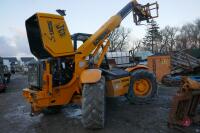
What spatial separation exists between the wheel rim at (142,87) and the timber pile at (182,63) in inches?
285

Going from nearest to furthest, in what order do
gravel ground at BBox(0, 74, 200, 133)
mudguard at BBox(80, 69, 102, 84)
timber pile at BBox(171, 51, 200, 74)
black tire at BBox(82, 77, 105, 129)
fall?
black tire at BBox(82, 77, 105, 129) → gravel ground at BBox(0, 74, 200, 133) → mudguard at BBox(80, 69, 102, 84) → timber pile at BBox(171, 51, 200, 74)

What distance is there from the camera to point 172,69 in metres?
15.6

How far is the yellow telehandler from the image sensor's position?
6.20 meters

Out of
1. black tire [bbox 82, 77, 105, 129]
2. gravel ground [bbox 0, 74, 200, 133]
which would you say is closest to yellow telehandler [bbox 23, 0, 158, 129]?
black tire [bbox 82, 77, 105, 129]

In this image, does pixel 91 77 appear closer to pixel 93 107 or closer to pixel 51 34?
pixel 93 107

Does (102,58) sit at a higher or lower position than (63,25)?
lower

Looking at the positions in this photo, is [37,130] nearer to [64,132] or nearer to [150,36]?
[64,132]

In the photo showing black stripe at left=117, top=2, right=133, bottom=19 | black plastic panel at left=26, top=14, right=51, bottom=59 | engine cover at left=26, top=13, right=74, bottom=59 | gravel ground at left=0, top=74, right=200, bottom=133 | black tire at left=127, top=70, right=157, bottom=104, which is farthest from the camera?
black stripe at left=117, top=2, right=133, bottom=19

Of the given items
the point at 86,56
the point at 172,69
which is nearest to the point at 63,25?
the point at 86,56

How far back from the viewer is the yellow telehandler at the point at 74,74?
620 centimetres

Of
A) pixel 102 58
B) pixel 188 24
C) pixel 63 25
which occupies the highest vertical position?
pixel 188 24

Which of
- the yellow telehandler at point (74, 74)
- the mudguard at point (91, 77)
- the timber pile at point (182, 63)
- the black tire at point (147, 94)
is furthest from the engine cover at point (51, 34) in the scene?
the timber pile at point (182, 63)

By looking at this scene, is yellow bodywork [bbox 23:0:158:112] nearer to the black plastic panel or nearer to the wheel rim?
the black plastic panel

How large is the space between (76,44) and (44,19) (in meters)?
1.55
